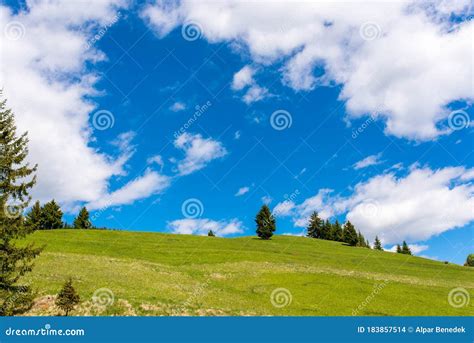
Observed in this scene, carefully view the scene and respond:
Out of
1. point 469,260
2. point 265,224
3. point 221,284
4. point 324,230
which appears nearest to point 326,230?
point 324,230

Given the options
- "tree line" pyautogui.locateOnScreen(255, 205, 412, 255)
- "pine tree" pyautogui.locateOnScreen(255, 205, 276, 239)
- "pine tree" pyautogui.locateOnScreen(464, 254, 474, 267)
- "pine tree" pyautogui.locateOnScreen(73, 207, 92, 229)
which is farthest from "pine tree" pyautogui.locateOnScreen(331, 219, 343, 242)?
"pine tree" pyautogui.locateOnScreen(73, 207, 92, 229)

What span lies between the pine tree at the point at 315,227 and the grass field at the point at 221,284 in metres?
74.5

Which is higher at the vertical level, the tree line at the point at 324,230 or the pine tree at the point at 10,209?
the tree line at the point at 324,230

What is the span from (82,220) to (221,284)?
89.7m

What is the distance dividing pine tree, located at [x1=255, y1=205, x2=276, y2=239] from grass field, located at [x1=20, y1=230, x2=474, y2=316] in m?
37.9

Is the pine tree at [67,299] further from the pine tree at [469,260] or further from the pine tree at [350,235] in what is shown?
the pine tree at [469,260]

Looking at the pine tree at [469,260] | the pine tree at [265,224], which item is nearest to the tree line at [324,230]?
the pine tree at [265,224]

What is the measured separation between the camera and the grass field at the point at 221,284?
31797 mm

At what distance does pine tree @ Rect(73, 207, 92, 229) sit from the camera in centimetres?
12088

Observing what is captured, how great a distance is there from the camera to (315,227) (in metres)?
146

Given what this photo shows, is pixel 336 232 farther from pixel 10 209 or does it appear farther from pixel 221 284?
pixel 10 209

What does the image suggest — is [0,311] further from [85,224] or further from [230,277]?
[85,224]
